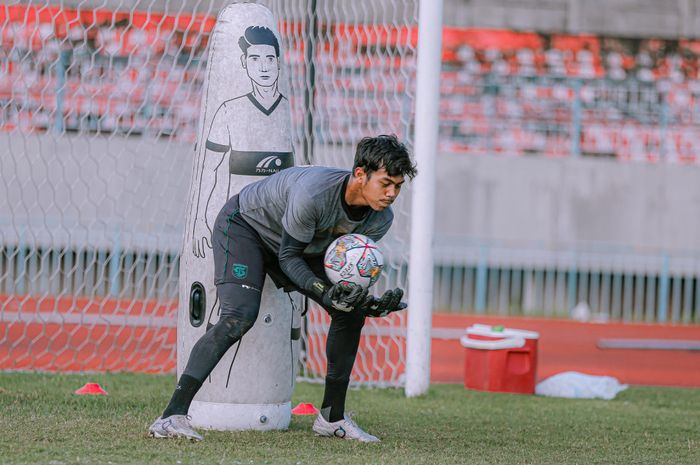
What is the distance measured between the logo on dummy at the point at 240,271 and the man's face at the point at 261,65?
1206 millimetres

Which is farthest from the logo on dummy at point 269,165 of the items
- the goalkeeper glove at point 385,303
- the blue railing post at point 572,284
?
the blue railing post at point 572,284

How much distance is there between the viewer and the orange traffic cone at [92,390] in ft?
23.6

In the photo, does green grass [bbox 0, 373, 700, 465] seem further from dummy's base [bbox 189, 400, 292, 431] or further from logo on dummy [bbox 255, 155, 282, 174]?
logo on dummy [bbox 255, 155, 282, 174]

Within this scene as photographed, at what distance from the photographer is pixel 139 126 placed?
12.6 meters

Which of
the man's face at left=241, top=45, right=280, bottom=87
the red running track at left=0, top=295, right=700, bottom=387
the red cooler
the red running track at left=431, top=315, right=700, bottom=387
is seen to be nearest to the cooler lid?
the red cooler

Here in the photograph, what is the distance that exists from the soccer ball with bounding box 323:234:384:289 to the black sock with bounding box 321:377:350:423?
28.6 inches

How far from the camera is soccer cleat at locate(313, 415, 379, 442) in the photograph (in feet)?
18.4

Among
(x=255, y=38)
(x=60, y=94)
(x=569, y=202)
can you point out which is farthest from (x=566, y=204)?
(x=255, y=38)

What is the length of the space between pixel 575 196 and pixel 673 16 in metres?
6.73

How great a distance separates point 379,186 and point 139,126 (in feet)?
26.6

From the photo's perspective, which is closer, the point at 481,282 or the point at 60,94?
the point at 60,94

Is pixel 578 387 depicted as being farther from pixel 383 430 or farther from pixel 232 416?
pixel 232 416

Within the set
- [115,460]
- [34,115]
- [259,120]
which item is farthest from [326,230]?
[34,115]

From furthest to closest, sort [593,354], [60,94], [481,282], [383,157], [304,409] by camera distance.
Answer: [481,282], [593,354], [60,94], [304,409], [383,157]
